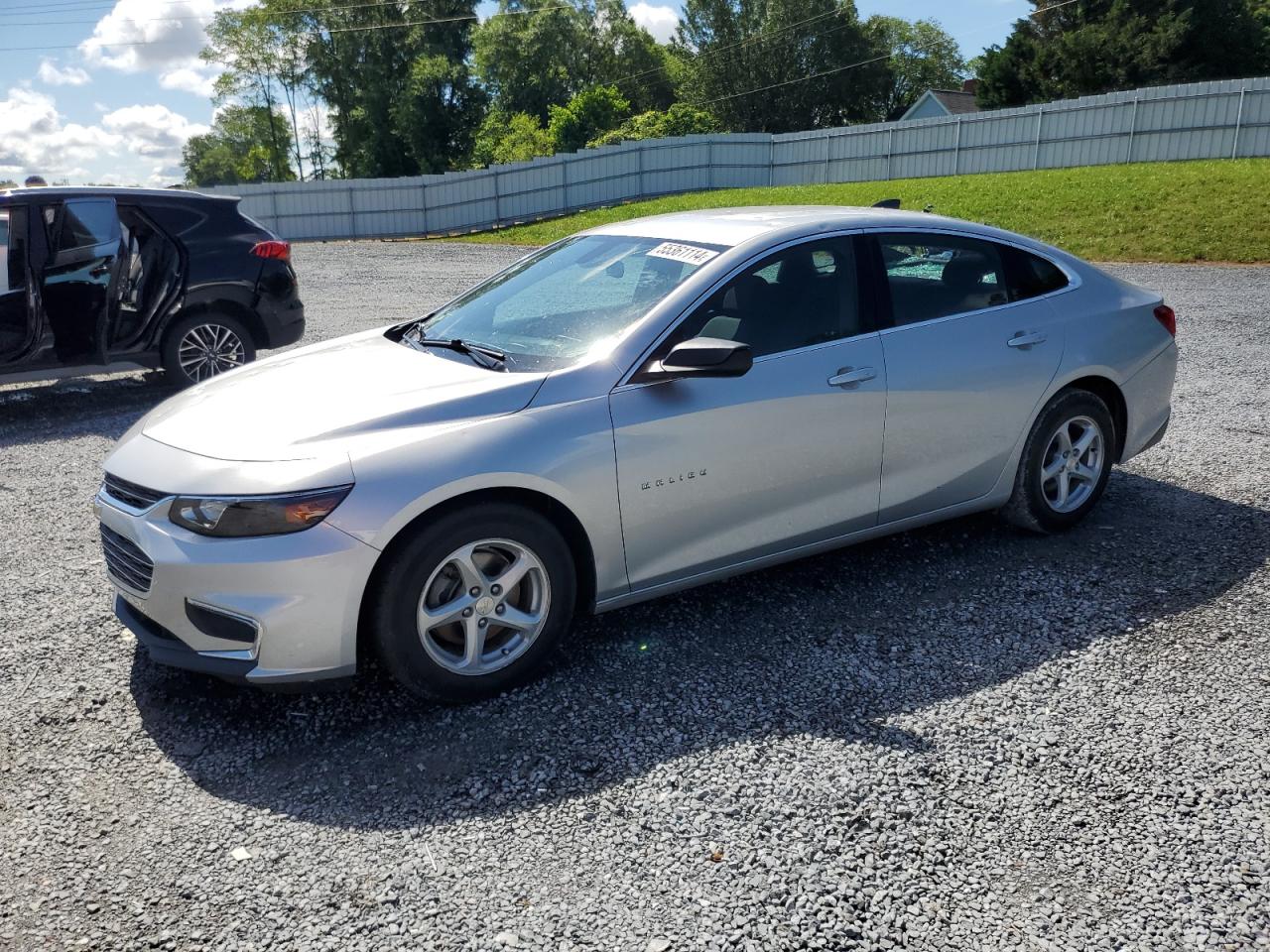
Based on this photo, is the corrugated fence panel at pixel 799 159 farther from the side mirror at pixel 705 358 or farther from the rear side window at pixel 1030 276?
the side mirror at pixel 705 358

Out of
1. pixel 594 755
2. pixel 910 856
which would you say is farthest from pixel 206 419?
pixel 910 856

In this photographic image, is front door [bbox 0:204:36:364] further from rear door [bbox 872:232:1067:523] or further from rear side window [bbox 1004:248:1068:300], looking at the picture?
rear side window [bbox 1004:248:1068:300]

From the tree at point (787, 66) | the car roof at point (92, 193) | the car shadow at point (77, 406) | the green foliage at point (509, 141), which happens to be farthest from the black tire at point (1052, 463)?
the tree at point (787, 66)

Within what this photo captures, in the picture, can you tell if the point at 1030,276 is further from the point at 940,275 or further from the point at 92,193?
the point at 92,193

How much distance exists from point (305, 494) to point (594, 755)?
4.15 feet

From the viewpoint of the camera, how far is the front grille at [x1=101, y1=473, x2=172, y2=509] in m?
3.53

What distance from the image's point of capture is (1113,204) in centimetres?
1964

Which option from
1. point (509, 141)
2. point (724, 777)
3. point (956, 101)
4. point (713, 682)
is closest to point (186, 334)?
point (713, 682)

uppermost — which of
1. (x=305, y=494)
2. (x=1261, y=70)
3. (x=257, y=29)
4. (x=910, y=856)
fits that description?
(x=257, y=29)

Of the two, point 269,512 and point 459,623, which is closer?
point 269,512

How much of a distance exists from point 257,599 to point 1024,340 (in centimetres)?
356

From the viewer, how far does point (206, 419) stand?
3.85 m

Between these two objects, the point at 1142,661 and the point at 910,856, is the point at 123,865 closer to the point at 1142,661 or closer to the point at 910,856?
the point at 910,856

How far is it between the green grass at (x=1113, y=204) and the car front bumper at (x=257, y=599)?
1657 centimetres
